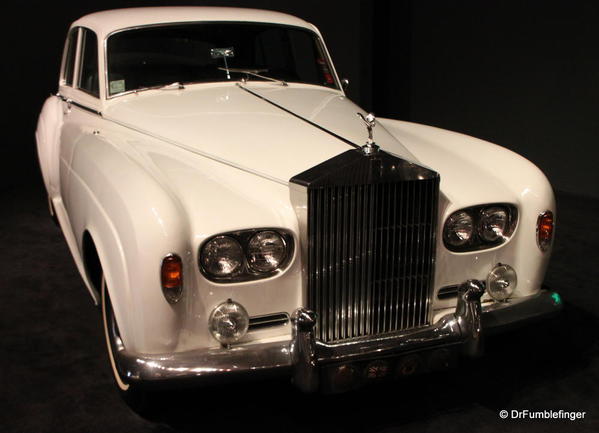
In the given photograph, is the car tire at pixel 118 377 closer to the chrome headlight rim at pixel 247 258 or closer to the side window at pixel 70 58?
the chrome headlight rim at pixel 247 258

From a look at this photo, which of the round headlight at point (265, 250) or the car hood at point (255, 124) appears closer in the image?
the round headlight at point (265, 250)

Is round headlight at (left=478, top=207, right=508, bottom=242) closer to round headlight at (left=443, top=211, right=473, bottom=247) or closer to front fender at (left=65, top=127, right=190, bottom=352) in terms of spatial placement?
round headlight at (left=443, top=211, right=473, bottom=247)

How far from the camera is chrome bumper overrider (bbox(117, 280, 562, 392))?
6.61 ft

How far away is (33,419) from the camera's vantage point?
239 cm

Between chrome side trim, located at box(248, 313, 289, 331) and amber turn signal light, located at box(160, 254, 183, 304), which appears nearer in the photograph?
amber turn signal light, located at box(160, 254, 183, 304)

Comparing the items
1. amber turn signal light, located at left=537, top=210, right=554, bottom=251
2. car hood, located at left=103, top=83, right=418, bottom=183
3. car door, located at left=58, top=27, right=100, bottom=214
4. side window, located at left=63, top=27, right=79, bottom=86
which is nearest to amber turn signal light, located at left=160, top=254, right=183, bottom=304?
car hood, located at left=103, top=83, right=418, bottom=183

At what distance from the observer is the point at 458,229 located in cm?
239

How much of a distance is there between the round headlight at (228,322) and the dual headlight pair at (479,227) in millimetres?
827

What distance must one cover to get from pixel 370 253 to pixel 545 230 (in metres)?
0.81

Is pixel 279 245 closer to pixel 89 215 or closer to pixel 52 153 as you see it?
pixel 89 215

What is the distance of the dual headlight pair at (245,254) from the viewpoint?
81.3 inches

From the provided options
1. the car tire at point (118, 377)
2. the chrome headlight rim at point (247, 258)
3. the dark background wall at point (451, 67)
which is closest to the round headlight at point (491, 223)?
the chrome headlight rim at point (247, 258)

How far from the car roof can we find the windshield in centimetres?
4

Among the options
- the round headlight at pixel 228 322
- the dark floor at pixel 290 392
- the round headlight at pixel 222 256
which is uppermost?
the round headlight at pixel 222 256
